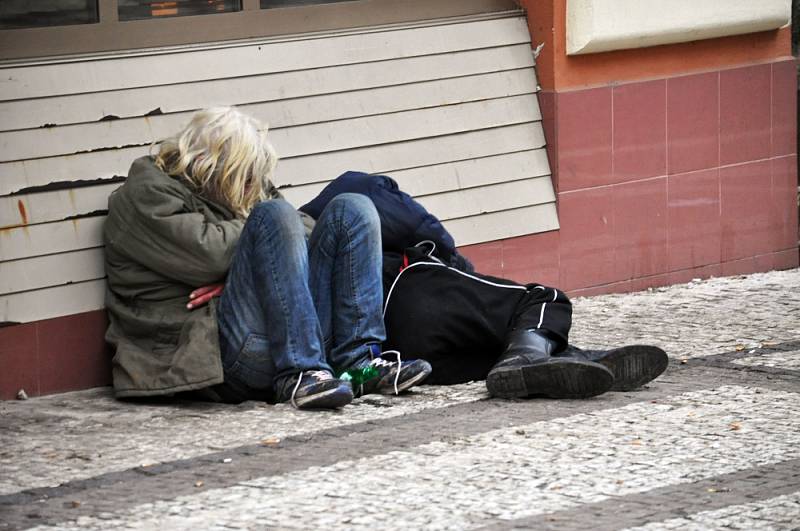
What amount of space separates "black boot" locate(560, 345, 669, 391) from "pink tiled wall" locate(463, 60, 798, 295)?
5.48 feet

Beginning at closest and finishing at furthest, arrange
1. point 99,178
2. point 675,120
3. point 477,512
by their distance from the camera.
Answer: point 477,512 < point 99,178 < point 675,120

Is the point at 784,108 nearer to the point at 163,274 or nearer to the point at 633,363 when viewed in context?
the point at 633,363

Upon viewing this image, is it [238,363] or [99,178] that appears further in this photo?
[99,178]

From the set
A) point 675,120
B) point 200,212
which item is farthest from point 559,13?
point 200,212

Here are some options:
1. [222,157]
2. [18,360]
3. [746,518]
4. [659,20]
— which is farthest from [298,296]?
[659,20]

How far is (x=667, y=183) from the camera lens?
777 centimetres

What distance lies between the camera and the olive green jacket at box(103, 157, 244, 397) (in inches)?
207

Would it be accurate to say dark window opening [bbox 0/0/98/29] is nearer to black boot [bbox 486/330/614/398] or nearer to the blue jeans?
the blue jeans

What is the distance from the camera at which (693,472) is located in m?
4.43

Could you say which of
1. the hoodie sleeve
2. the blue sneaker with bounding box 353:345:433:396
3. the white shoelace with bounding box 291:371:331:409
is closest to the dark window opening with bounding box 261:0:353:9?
the hoodie sleeve

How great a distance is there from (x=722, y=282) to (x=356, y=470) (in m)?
4.12

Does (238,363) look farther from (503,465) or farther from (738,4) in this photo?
(738,4)

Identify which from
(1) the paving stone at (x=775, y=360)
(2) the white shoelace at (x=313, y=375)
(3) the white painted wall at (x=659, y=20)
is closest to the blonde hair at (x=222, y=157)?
A: (2) the white shoelace at (x=313, y=375)

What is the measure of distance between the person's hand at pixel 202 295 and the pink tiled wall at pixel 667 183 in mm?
1903
